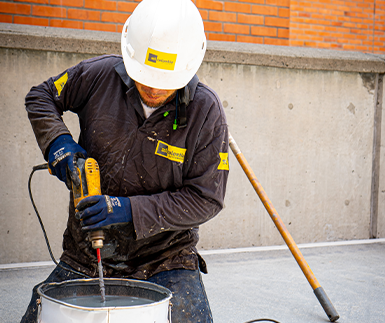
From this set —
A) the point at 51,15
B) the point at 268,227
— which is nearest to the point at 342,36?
the point at 268,227

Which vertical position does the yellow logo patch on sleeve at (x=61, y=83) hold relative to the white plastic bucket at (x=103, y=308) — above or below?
above

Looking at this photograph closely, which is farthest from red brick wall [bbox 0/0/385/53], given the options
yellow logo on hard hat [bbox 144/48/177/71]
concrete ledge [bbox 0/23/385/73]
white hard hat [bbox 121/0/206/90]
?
yellow logo on hard hat [bbox 144/48/177/71]

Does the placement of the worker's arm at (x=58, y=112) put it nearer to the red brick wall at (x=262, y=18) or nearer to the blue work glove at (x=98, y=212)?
the blue work glove at (x=98, y=212)

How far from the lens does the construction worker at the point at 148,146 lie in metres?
1.86

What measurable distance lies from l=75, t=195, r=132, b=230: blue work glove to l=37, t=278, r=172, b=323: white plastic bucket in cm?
25

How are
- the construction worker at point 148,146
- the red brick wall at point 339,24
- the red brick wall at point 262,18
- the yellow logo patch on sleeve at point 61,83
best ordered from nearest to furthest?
the construction worker at point 148,146 → the yellow logo patch on sleeve at point 61,83 → the red brick wall at point 262,18 → the red brick wall at point 339,24

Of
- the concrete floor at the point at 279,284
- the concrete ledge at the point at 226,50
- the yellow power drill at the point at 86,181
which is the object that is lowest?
the concrete floor at the point at 279,284

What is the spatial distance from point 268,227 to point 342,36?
9.37ft

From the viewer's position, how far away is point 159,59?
184 centimetres

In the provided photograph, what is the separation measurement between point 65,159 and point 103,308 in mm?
724

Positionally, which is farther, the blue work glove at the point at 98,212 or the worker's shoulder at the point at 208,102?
the worker's shoulder at the point at 208,102

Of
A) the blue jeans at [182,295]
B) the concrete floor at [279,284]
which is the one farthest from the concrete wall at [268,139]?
the blue jeans at [182,295]

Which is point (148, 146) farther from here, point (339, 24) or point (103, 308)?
point (339, 24)

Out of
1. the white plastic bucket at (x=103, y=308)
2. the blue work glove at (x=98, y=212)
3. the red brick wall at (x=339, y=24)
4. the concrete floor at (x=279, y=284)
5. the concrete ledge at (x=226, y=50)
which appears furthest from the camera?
the red brick wall at (x=339, y=24)
